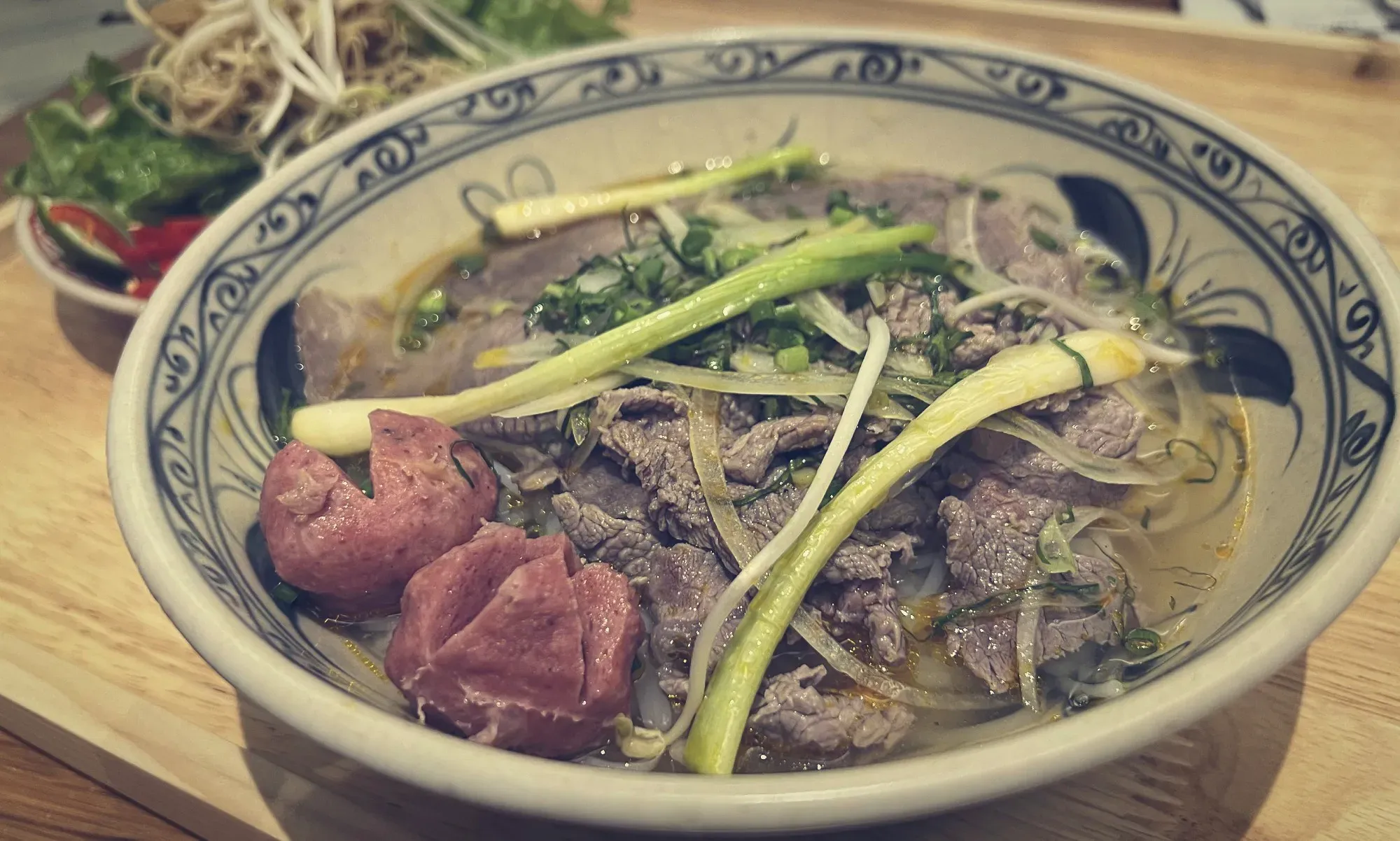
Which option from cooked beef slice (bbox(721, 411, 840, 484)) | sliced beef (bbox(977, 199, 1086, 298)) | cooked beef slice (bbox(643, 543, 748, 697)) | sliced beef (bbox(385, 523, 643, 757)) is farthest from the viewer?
sliced beef (bbox(977, 199, 1086, 298))

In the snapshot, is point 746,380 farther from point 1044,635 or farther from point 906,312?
point 1044,635

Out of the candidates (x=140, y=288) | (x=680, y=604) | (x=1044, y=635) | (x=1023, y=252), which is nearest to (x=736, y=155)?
(x=1023, y=252)

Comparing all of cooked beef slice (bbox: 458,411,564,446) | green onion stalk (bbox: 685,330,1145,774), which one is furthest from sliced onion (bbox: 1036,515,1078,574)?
cooked beef slice (bbox: 458,411,564,446)

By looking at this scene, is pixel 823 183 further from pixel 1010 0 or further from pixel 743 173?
pixel 1010 0

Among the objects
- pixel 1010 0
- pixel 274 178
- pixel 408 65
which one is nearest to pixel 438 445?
pixel 274 178

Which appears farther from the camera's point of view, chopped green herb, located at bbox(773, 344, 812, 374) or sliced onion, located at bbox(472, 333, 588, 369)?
sliced onion, located at bbox(472, 333, 588, 369)

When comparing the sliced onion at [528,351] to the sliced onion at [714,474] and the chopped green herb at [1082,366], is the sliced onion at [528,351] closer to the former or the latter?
the sliced onion at [714,474]

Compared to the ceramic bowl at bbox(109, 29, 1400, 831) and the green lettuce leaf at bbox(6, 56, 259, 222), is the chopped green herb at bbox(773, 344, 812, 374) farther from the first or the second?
the green lettuce leaf at bbox(6, 56, 259, 222)
